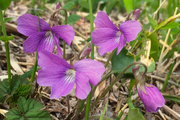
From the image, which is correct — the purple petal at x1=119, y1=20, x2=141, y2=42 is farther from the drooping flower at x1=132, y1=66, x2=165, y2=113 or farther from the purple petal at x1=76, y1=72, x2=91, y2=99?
the purple petal at x1=76, y1=72, x2=91, y2=99

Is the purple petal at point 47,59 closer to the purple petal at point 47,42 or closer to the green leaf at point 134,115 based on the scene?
the purple petal at point 47,42

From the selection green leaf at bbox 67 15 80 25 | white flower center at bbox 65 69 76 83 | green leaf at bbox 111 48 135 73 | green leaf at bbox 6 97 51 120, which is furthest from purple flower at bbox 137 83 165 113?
green leaf at bbox 67 15 80 25

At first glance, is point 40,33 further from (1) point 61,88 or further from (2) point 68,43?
(1) point 61,88

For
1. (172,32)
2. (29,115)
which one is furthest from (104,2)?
(29,115)

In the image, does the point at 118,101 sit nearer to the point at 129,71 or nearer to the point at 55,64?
the point at 129,71

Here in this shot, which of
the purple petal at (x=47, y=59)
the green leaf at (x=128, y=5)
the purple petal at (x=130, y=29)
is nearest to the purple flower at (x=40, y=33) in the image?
the purple petal at (x=47, y=59)

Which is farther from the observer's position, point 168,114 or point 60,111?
point 168,114

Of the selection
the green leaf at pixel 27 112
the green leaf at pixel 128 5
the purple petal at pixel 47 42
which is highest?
the green leaf at pixel 128 5
